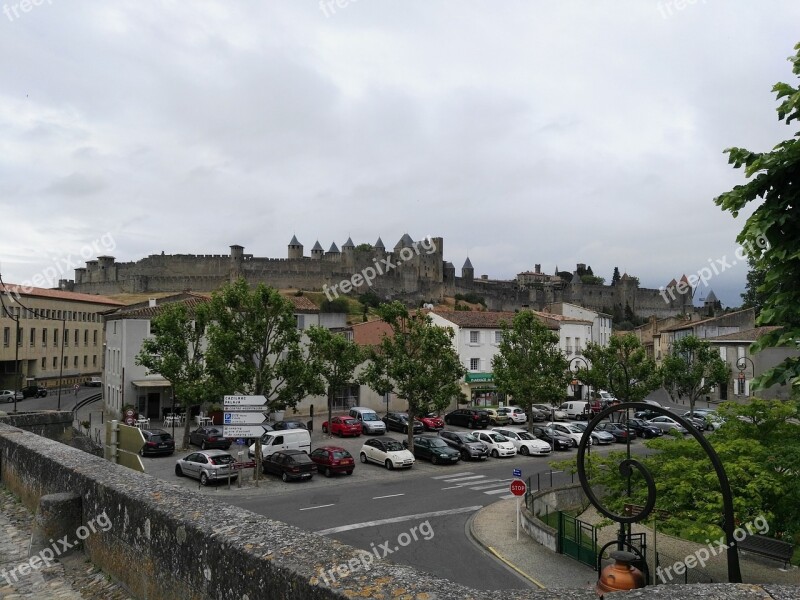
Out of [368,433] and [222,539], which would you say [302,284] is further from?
[222,539]

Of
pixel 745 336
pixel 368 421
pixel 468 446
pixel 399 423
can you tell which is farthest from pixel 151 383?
pixel 745 336

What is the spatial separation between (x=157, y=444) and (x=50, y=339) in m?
44.6

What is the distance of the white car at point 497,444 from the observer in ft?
108

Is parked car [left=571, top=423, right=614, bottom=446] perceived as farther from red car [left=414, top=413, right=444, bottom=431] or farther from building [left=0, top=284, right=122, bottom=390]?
building [left=0, top=284, right=122, bottom=390]

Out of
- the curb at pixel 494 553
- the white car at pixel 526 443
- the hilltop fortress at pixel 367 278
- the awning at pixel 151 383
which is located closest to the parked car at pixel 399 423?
the white car at pixel 526 443

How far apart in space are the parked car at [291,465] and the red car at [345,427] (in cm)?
1106

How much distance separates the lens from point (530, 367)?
130ft

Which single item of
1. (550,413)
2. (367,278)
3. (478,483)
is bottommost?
(478,483)

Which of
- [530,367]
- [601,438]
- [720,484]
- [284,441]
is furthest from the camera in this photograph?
[530,367]

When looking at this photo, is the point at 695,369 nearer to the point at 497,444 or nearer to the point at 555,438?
the point at 555,438

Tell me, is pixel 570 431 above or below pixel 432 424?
above

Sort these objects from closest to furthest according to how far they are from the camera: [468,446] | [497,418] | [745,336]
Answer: [468,446], [497,418], [745,336]

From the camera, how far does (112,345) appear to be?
45.2 m

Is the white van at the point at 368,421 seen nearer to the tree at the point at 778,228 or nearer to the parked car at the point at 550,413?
the parked car at the point at 550,413
